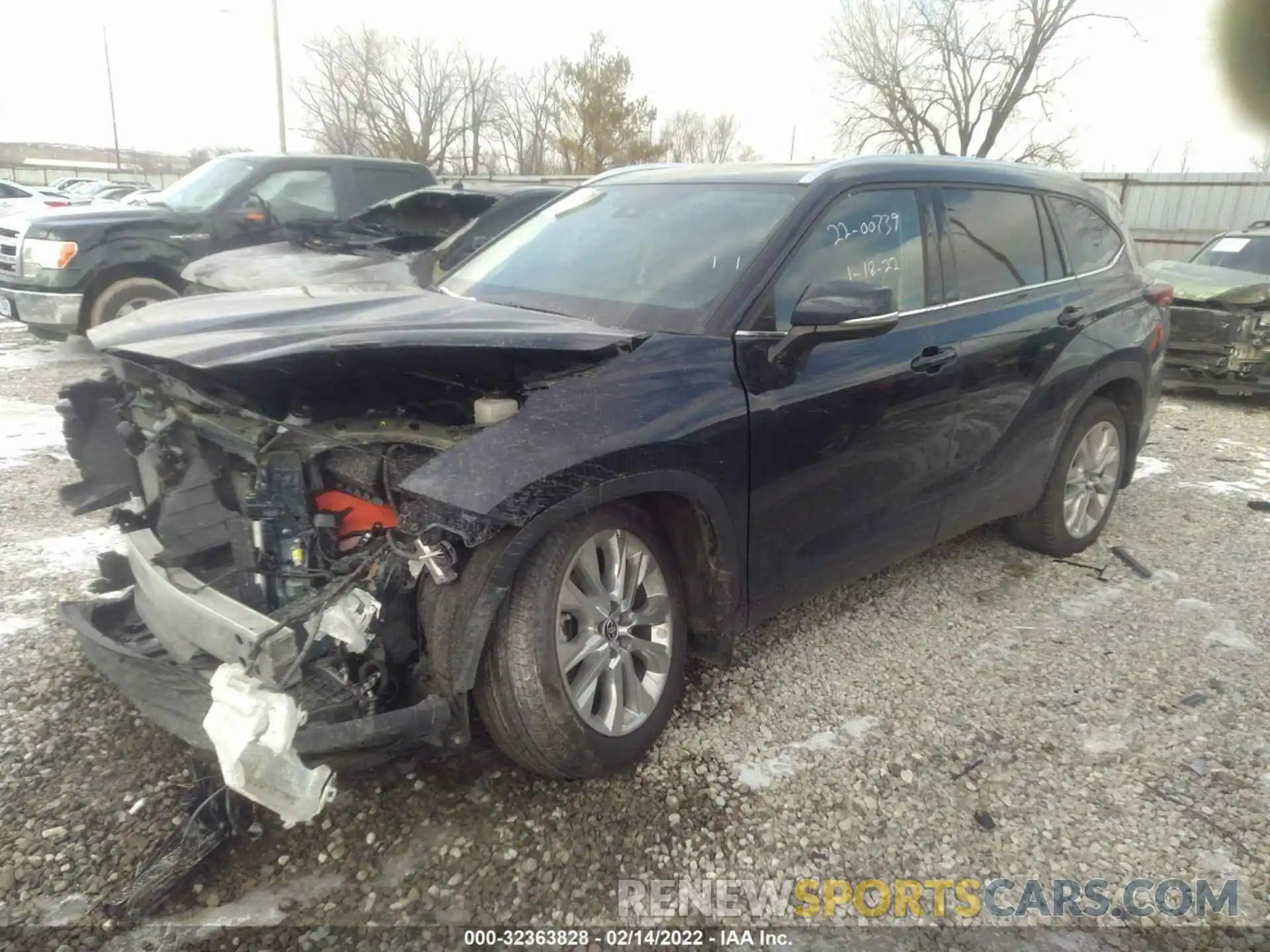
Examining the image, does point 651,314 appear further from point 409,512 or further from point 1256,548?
point 1256,548

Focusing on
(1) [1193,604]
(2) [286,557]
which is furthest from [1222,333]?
(2) [286,557]

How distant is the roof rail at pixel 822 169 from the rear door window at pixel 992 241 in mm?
526

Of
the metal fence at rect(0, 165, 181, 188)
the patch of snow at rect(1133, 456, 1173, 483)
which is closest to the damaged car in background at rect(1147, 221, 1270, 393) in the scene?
the patch of snow at rect(1133, 456, 1173, 483)

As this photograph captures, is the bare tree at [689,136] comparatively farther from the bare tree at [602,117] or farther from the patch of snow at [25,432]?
the patch of snow at [25,432]

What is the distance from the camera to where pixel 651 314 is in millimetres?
2912

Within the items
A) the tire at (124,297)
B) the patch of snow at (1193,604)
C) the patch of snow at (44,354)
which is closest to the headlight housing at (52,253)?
the tire at (124,297)

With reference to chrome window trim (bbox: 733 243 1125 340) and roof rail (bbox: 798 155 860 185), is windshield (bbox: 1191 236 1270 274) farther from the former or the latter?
roof rail (bbox: 798 155 860 185)

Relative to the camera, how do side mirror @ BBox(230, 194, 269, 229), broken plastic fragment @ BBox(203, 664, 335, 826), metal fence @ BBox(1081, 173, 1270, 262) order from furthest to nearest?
metal fence @ BBox(1081, 173, 1270, 262) → side mirror @ BBox(230, 194, 269, 229) → broken plastic fragment @ BBox(203, 664, 335, 826)

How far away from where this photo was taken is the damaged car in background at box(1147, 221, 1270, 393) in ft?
26.5

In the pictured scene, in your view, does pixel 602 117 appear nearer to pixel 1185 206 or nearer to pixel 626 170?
pixel 1185 206

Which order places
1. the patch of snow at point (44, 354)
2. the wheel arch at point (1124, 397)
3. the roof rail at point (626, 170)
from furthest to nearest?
the patch of snow at point (44, 354), the wheel arch at point (1124, 397), the roof rail at point (626, 170)

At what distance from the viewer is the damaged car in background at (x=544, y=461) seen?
226cm

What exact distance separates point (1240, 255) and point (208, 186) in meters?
10.7

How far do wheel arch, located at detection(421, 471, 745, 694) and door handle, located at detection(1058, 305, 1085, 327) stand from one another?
7.12 feet
